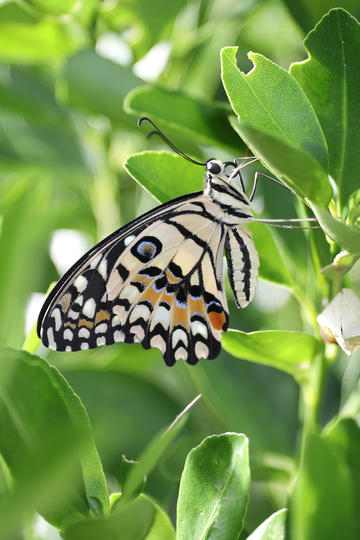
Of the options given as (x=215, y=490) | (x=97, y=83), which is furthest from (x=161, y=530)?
(x=97, y=83)

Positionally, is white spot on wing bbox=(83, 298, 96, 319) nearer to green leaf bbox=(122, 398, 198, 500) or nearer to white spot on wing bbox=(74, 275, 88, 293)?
white spot on wing bbox=(74, 275, 88, 293)

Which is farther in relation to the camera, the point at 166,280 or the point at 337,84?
the point at 166,280

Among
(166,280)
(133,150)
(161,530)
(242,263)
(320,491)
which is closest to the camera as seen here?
(320,491)

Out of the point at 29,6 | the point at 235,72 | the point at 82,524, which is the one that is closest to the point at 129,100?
the point at 235,72

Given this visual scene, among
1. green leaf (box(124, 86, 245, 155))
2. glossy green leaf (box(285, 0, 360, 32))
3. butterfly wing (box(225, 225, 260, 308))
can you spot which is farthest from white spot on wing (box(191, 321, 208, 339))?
glossy green leaf (box(285, 0, 360, 32))

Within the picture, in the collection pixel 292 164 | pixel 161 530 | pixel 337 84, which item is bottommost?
pixel 161 530

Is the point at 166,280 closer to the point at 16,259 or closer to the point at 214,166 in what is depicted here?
the point at 214,166
